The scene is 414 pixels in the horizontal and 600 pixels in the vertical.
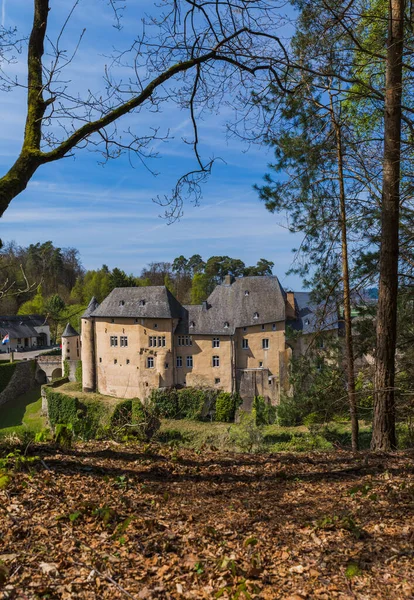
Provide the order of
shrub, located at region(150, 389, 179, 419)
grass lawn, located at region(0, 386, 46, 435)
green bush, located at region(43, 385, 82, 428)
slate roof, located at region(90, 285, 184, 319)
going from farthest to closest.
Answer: slate roof, located at region(90, 285, 184, 319) < grass lawn, located at region(0, 386, 46, 435) < green bush, located at region(43, 385, 82, 428) < shrub, located at region(150, 389, 179, 419)

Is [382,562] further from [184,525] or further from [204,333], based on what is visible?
[204,333]

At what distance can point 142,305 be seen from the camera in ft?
115

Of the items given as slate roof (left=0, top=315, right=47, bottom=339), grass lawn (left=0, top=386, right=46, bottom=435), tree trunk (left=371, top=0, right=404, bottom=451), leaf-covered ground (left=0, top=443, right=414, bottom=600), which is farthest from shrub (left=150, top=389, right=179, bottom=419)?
leaf-covered ground (left=0, top=443, right=414, bottom=600)

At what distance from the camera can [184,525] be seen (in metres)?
3.40

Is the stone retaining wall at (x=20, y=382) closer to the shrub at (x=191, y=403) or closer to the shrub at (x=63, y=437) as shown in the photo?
the shrub at (x=191, y=403)

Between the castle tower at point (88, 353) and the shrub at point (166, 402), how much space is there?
6644 millimetres

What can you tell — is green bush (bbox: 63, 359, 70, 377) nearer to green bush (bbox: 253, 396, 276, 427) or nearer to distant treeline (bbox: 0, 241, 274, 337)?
distant treeline (bbox: 0, 241, 274, 337)

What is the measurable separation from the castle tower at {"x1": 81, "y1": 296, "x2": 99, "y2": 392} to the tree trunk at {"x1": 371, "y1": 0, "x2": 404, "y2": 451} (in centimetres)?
3338

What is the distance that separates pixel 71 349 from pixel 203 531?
40975mm

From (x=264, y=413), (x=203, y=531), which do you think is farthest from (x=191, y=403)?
(x=203, y=531)

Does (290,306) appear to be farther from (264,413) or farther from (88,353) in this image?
(88,353)

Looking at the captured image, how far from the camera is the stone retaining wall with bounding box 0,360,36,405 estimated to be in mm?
40188

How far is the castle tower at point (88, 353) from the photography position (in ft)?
122

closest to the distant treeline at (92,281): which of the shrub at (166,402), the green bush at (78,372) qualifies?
the green bush at (78,372)
